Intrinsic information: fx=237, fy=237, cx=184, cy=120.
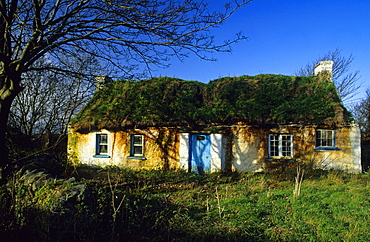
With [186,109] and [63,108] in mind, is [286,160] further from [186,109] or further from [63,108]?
[63,108]

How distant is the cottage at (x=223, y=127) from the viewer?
12.0 meters

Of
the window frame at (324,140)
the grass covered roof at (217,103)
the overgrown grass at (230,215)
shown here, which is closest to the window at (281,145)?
the grass covered roof at (217,103)

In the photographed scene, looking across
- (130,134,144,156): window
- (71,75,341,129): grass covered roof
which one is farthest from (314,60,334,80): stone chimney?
(130,134,144,156): window

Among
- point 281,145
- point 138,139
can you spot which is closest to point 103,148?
point 138,139

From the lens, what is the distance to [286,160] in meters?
12.1

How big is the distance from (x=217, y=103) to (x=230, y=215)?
8555 millimetres

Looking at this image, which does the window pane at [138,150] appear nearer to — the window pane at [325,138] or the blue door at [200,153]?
the blue door at [200,153]

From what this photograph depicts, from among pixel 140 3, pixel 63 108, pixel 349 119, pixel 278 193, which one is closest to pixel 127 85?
pixel 63 108

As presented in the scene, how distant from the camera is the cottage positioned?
12.0m

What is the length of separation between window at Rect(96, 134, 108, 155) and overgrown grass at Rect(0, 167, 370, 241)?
6.38 metres

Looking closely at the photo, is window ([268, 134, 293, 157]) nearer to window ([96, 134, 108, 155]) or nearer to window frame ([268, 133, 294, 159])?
window frame ([268, 133, 294, 159])

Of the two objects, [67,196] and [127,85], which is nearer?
[67,196]

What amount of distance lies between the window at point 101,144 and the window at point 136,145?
69.9 inches

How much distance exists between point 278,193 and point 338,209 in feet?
5.96
